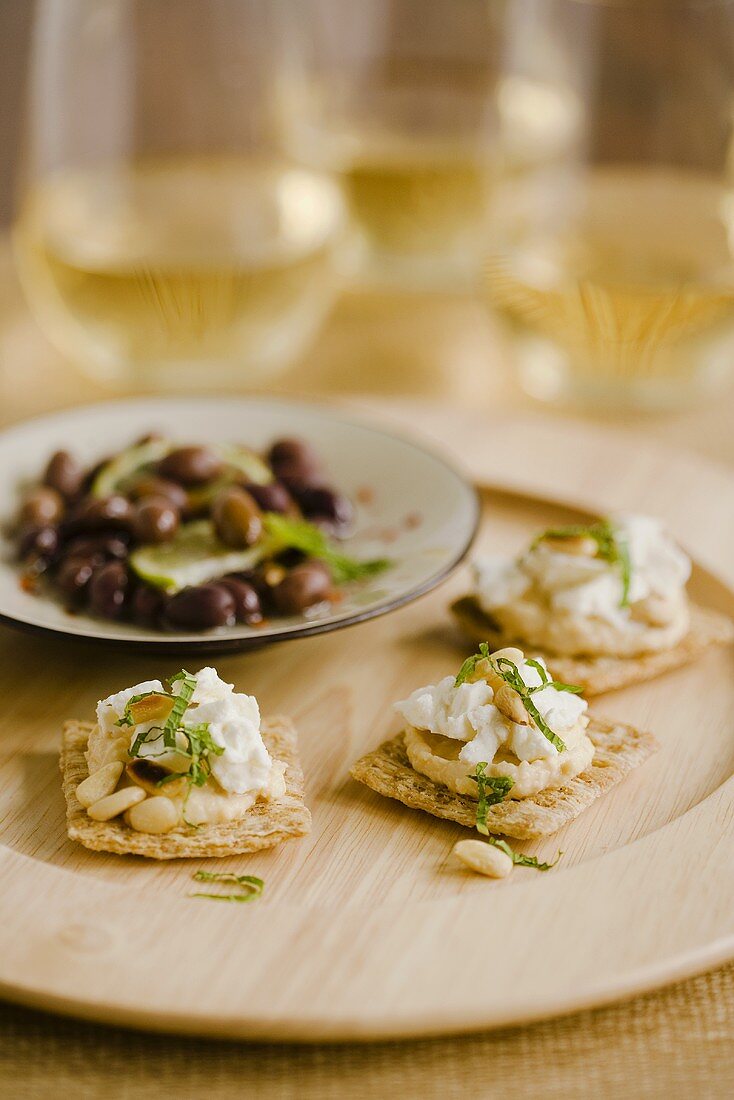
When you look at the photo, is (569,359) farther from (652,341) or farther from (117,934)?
(117,934)

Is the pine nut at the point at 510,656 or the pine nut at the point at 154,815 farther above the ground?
the pine nut at the point at 510,656

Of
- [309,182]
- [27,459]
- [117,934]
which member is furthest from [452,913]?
[309,182]

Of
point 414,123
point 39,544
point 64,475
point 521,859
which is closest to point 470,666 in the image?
point 521,859

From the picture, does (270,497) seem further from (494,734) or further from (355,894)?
(355,894)

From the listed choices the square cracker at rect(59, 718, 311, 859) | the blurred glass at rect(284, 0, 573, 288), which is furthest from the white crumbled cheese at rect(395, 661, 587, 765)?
the blurred glass at rect(284, 0, 573, 288)

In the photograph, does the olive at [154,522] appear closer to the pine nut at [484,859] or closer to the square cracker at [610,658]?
the square cracker at [610,658]

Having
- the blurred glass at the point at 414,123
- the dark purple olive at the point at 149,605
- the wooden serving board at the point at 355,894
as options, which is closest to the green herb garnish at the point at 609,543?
the wooden serving board at the point at 355,894
